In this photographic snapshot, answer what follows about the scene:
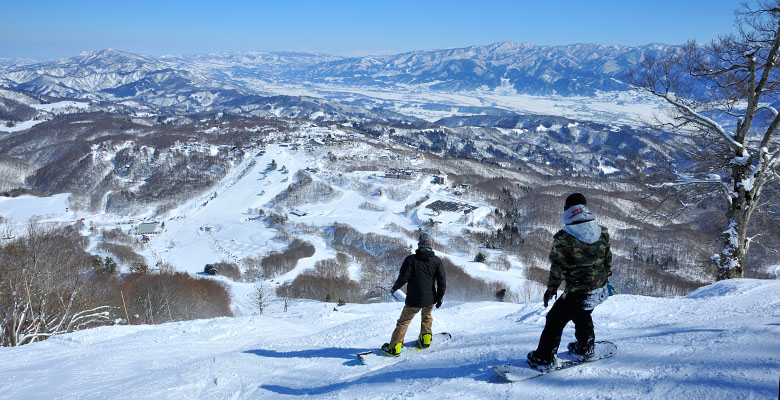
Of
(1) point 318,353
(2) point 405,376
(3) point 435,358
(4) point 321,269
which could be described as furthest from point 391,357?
(4) point 321,269

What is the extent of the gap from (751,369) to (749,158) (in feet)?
26.0

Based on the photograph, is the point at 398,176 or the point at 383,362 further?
the point at 398,176

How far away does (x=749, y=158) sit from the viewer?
927 cm

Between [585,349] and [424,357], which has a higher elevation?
[585,349]

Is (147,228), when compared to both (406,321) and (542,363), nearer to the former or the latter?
(406,321)

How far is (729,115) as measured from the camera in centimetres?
984

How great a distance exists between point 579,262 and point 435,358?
2.47 meters

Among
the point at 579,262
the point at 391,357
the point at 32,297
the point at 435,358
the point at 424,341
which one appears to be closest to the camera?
the point at 579,262

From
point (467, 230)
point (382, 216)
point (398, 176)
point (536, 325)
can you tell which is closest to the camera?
point (536, 325)

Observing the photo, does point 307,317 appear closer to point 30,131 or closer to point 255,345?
point 255,345

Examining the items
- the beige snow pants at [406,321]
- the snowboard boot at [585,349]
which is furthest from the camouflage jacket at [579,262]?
the beige snow pants at [406,321]

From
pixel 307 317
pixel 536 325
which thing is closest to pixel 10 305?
pixel 307 317

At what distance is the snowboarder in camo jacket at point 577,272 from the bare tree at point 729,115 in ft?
23.7

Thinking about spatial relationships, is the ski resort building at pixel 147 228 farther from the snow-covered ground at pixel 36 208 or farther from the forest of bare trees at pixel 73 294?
the snow-covered ground at pixel 36 208
